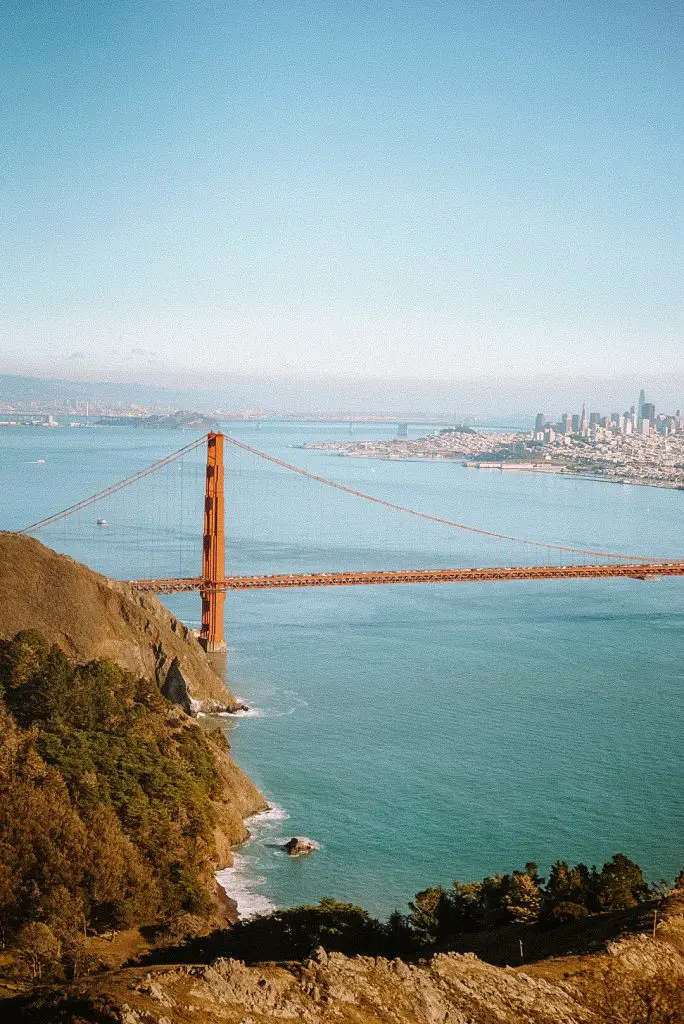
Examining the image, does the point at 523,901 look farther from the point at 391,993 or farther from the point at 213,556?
the point at 213,556

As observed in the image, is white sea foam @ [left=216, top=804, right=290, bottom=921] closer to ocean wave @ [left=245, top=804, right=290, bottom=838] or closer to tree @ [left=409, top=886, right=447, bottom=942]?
ocean wave @ [left=245, top=804, right=290, bottom=838]

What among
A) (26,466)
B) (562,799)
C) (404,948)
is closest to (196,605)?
(562,799)

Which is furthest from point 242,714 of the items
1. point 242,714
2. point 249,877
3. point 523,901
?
point 523,901

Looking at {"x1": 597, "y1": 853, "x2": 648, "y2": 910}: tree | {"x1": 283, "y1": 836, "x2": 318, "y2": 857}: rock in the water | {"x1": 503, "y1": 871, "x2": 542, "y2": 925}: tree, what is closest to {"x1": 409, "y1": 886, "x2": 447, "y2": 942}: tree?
{"x1": 503, "y1": 871, "x2": 542, "y2": 925}: tree

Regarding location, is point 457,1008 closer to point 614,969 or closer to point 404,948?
point 614,969

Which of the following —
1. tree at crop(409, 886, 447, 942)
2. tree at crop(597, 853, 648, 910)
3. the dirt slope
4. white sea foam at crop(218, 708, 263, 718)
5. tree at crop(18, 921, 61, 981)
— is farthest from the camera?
white sea foam at crop(218, 708, 263, 718)
